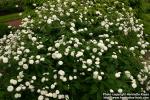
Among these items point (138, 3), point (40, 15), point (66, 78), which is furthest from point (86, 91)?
point (138, 3)

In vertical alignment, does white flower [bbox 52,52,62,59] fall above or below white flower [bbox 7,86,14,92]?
above

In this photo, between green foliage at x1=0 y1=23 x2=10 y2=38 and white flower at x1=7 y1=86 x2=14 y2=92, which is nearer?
white flower at x1=7 y1=86 x2=14 y2=92

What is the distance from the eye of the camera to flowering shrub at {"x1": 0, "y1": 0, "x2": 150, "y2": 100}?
523cm

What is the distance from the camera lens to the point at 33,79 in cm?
527

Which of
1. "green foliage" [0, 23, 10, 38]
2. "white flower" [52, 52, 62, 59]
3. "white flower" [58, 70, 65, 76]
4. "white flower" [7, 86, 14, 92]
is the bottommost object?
"green foliage" [0, 23, 10, 38]

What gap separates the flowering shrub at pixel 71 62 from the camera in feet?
17.1

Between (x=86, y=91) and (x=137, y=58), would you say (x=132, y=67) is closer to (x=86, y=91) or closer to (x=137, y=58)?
(x=137, y=58)

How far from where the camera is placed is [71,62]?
5531 millimetres

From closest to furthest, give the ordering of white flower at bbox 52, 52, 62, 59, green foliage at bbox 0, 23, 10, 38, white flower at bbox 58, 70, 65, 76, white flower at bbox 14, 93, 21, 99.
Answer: white flower at bbox 14, 93, 21, 99
white flower at bbox 58, 70, 65, 76
white flower at bbox 52, 52, 62, 59
green foliage at bbox 0, 23, 10, 38

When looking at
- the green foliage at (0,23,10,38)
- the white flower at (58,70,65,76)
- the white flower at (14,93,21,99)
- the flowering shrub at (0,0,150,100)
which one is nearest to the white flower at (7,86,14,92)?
the flowering shrub at (0,0,150,100)

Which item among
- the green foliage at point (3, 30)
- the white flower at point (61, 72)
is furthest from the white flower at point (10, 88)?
the green foliage at point (3, 30)

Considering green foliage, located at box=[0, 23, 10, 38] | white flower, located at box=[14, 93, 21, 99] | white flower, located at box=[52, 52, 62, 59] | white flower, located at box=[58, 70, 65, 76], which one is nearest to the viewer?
white flower, located at box=[14, 93, 21, 99]

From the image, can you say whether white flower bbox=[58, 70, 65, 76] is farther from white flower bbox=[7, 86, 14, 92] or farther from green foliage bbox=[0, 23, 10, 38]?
green foliage bbox=[0, 23, 10, 38]

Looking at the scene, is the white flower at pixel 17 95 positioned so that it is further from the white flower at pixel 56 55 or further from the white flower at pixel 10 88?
the white flower at pixel 56 55
